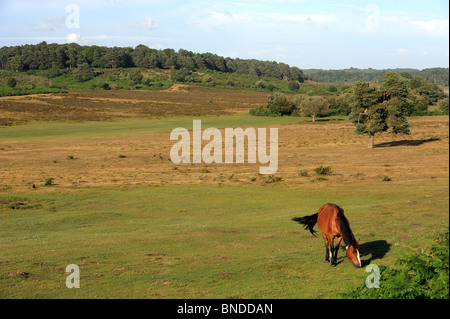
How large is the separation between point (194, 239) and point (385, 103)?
43.2 m

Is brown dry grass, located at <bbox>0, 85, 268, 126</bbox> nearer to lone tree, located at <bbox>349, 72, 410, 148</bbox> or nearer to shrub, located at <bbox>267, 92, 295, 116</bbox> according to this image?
shrub, located at <bbox>267, 92, 295, 116</bbox>

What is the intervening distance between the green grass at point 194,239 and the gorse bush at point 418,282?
0.85 meters

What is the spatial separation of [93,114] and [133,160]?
5947 cm

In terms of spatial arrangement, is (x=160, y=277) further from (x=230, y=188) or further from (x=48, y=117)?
(x=48, y=117)

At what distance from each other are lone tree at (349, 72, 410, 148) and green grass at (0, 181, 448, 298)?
23.7m

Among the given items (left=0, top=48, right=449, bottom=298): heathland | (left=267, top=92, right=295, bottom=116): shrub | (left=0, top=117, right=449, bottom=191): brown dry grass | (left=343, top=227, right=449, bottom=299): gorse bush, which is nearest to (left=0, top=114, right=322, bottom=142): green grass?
(left=0, top=48, right=449, bottom=298): heathland

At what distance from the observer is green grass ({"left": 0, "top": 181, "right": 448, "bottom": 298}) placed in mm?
14602

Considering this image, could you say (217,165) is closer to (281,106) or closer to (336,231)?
(336,231)

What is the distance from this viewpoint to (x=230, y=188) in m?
38.0

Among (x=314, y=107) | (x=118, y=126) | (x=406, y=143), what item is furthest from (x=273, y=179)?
(x=314, y=107)

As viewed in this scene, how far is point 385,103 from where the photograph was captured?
2308 inches

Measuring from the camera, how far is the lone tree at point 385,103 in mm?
57500

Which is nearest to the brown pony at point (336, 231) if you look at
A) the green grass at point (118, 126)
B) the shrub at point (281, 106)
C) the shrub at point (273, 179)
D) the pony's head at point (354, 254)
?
the pony's head at point (354, 254)
